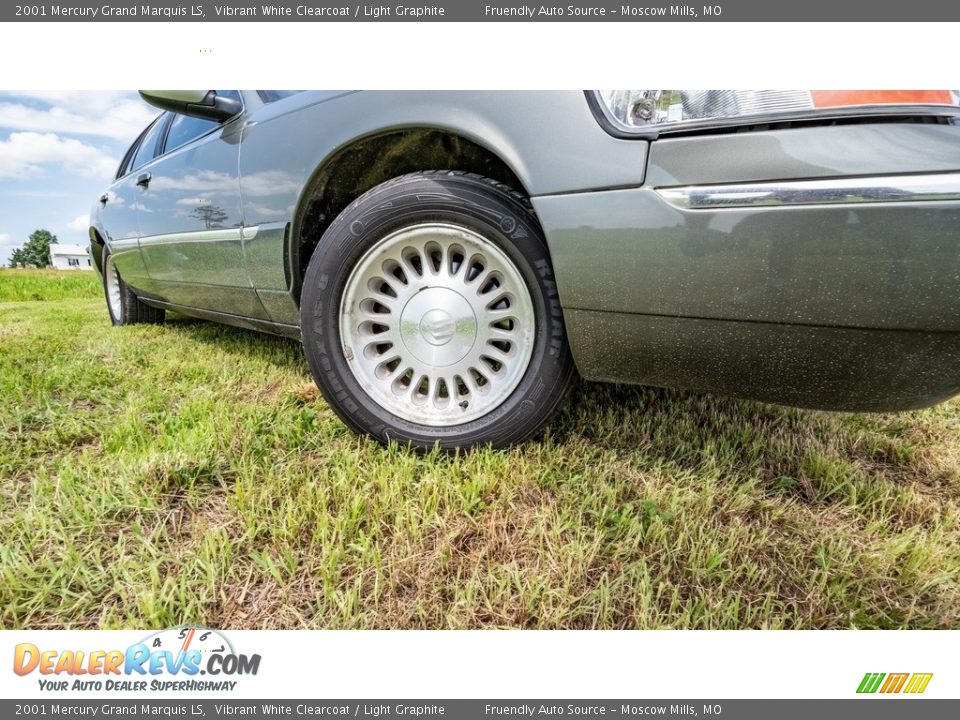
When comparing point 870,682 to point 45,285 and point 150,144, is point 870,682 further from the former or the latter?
point 45,285

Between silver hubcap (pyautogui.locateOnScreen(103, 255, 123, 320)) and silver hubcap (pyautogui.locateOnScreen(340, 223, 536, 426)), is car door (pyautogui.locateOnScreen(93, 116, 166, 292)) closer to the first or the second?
silver hubcap (pyautogui.locateOnScreen(103, 255, 123, 320))

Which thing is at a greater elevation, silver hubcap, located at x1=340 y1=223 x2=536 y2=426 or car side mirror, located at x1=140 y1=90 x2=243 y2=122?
car side mirror, located at x1=140 y1=90 x2=243 y2=122

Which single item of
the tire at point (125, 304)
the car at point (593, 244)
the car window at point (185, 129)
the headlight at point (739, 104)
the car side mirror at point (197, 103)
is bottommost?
the tire at point (125, 304)

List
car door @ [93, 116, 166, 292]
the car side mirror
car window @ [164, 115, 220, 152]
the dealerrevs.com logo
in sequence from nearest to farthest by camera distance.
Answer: the dealerrevs.com logo, the car side mirror, car window @ [164, 115, 220, 152], car door @ [93, 116, 166, 292]

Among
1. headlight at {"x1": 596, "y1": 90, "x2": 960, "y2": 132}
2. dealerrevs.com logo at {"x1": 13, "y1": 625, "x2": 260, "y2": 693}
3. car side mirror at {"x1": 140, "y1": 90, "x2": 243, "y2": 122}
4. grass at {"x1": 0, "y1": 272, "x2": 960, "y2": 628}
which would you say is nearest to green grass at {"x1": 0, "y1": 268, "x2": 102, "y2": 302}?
car side mirror at {"x1": 140, "y1": 90, "x2": 243, "y2": 122}

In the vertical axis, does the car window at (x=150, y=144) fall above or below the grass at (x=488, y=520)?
above

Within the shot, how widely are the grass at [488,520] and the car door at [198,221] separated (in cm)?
65

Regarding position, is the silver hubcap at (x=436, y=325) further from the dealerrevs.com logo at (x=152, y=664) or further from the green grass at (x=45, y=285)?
the green grass at (x=45, y=285)

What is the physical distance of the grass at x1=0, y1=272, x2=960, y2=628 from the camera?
1049 mm

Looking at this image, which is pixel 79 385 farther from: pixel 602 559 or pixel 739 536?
pixel 739 536

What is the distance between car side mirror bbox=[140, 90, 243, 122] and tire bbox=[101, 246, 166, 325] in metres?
2.39

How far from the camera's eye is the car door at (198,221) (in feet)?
6.76

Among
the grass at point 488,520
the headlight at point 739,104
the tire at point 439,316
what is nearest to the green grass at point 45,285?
the grass at point 488,520

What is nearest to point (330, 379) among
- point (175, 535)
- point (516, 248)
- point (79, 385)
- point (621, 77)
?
point (175, 535)
